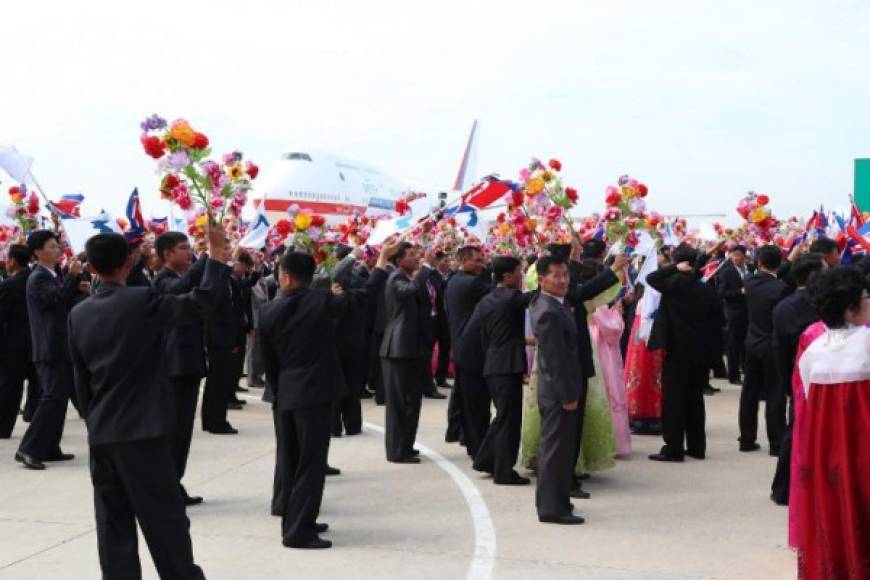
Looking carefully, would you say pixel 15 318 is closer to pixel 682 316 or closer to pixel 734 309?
pixel 682 316

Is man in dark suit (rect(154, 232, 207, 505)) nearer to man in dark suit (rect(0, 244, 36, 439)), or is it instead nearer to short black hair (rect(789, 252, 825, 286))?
man in dark suit (rect(0, 244, 36, 439))

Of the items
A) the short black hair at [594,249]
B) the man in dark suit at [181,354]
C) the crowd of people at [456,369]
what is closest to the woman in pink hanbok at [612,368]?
the crowd of people at [456,369]

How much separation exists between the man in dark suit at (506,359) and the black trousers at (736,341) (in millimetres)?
7255

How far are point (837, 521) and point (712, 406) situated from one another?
299 inches

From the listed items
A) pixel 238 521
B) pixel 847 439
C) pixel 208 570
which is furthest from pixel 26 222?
pixel 847 439

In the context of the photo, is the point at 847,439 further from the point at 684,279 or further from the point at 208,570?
the point at 684,279

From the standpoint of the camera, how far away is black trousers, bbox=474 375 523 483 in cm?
757

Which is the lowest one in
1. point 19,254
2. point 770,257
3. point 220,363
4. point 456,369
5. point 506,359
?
point 220,363

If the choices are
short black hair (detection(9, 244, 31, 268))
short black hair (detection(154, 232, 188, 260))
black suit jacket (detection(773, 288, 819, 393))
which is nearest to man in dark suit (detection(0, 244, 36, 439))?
short black hair (detection(9, 244, 31, 268))

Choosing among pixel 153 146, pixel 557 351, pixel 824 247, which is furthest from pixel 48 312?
pixel 824 247

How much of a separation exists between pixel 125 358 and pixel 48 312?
4.57 m

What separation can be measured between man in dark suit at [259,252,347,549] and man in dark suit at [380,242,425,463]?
2.57 m

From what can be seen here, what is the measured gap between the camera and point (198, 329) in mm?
7602

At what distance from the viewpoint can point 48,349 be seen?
857cm
